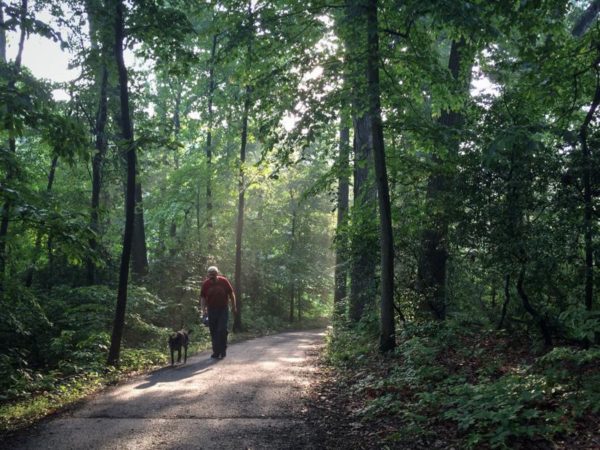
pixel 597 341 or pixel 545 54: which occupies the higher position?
pixel 545 54

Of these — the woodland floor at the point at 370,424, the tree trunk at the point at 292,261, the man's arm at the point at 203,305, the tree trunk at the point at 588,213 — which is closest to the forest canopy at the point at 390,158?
the tree trunk at the point at 588,213

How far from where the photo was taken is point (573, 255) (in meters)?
6.47

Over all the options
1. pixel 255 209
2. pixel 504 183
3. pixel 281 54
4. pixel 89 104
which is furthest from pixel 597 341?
pixel 255 209

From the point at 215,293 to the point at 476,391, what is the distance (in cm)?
680

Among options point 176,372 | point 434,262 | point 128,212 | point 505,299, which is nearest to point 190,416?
point 176,372

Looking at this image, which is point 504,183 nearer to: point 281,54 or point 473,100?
point 473,100

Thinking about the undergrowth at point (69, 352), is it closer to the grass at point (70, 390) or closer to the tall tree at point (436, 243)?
the grass at point (70, 390)

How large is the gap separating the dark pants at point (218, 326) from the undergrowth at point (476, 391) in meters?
3.44

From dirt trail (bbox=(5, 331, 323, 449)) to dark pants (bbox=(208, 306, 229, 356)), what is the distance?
1.80m

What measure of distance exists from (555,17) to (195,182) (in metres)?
20.0

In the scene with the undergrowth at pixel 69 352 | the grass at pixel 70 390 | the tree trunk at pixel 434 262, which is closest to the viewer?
the grass at pixel 70 390

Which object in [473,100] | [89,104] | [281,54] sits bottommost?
[473,100]

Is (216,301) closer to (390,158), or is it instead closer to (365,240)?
(365,240)

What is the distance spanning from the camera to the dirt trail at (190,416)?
5.18 meters
